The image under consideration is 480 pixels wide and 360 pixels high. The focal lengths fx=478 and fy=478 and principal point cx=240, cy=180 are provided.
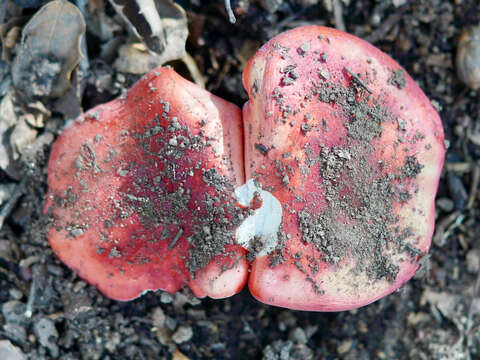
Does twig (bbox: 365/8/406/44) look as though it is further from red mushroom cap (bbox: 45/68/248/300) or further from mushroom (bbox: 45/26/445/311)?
red mushroom cap (bbox: 45/68/248/300)

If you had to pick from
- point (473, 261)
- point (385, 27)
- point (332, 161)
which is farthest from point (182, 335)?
point (385, 27)

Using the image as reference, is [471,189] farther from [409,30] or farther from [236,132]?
[236,132]

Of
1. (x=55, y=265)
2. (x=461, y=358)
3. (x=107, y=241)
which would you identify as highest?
(x=107, y=241)

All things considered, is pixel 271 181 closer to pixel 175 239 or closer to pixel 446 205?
pixel 175 239

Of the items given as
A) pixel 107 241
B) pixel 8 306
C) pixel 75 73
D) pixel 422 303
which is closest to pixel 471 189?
pixel 422 303

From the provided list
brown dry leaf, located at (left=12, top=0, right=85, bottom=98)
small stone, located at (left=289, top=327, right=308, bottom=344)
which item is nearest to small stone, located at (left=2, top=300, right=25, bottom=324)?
brown dry leaf, located at (left=12, top=0, right=85, bottom=98)

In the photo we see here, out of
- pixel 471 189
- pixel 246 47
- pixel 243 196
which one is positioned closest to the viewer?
pixel 243 196

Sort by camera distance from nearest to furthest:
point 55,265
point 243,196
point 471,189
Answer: point 243,196, point 55,265, point 471,189

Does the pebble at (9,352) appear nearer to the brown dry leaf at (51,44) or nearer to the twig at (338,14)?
the brown dry leaf at (51,44)
